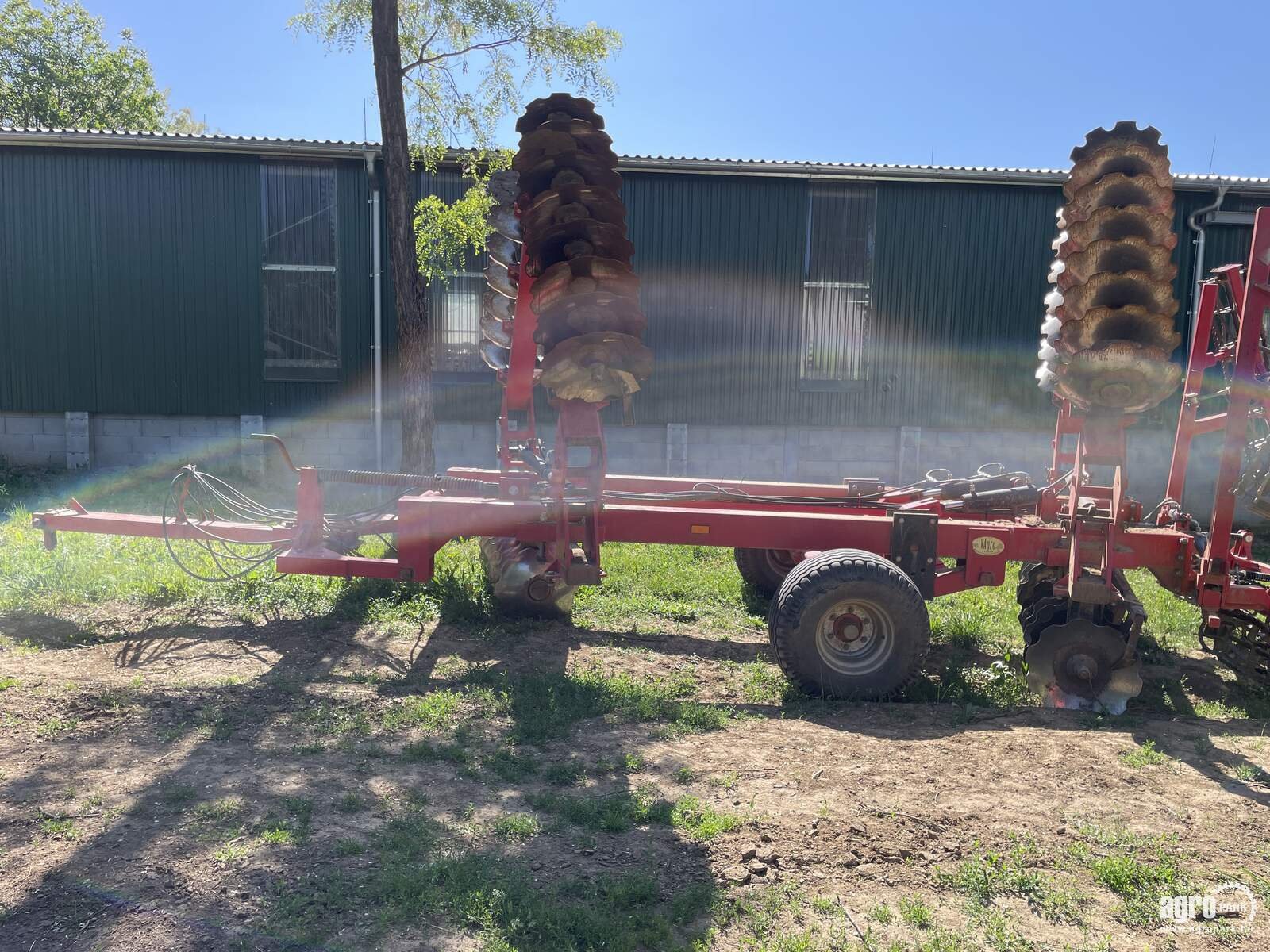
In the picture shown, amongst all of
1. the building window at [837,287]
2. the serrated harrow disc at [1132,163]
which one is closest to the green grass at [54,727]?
the serrated harrow disc at [1132,163]

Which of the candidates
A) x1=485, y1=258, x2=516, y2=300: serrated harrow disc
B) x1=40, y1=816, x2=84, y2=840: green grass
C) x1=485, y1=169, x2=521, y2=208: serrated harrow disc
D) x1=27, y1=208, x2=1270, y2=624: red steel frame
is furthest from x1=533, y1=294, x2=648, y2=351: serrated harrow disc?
x1=40, y1=816, x2=84, y2=840: green grass

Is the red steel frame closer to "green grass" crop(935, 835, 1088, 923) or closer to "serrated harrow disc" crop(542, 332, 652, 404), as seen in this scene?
"serrated harrow disc" crop(542, 332, 652, 404)

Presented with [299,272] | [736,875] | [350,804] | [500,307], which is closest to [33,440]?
[299,272]

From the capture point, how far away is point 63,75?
26.8m

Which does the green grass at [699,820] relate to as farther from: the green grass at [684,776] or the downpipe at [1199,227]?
the downpipe at [1199,227]

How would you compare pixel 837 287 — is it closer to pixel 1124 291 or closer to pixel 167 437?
pixel 1124 291

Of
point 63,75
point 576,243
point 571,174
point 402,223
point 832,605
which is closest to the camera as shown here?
point 832,605

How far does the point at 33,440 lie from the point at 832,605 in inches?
494

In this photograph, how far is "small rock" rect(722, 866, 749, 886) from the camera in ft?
10.6

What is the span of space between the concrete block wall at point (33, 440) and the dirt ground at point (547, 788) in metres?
8.50

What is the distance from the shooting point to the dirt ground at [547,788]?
117 inches

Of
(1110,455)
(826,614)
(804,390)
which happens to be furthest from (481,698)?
(804,390)

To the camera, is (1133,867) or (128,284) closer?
(1133,867)

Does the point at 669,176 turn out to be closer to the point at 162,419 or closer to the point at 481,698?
the point at 162,419
